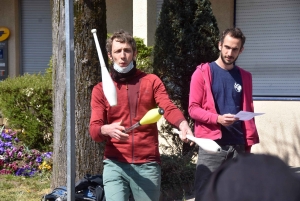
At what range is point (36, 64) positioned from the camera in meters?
12.7

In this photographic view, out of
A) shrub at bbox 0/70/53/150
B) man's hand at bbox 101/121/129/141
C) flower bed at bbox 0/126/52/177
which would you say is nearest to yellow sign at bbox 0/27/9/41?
shrub at bbox 0/70/53/150

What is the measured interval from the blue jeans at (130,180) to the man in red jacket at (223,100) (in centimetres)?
55

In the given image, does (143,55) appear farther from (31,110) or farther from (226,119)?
(226,119)

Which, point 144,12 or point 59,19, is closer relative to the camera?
point 59,19

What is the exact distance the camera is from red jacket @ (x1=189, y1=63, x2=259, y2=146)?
3986 millimetres

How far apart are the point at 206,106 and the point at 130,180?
830mm

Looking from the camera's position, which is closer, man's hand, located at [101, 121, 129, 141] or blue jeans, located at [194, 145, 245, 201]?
man's hand, located at [101, 121, 129, 141]

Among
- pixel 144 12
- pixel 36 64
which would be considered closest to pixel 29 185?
pixel 144 12

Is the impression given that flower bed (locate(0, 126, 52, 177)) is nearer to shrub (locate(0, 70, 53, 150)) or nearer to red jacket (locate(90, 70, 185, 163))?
shrub (locate(0, 70, 53, 150))

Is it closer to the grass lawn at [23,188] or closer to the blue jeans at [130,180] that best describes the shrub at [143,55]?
the grass lawn at [23,188]

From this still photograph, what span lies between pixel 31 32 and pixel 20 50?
491 mm

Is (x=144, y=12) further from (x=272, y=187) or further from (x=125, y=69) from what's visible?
(x=272, y=187)

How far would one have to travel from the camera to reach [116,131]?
3.29 meters

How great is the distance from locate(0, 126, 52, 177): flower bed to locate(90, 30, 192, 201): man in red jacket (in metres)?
4.08
